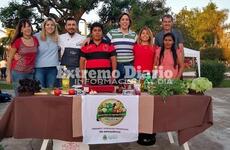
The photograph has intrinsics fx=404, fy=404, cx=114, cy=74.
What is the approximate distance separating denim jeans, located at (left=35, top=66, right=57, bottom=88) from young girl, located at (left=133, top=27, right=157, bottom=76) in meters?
1.19

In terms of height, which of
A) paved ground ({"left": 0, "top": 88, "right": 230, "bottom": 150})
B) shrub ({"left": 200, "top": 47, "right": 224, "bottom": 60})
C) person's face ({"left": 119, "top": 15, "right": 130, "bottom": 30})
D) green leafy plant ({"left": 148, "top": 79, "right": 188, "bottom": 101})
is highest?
shrub ({"left": 200, "top": 47, "right": 224, "bottom": 60})

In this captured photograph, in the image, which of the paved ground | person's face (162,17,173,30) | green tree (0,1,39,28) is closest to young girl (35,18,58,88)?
the paved ground

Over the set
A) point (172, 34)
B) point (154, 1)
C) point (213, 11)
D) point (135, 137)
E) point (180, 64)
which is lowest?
point (135, 137)

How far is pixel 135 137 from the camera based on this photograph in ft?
15.3

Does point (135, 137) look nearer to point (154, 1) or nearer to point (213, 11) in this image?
point (154, 1)

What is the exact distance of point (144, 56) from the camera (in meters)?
5.74

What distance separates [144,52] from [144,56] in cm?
6

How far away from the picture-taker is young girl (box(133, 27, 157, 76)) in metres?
5.71

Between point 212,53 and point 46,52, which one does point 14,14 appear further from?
point 212,53

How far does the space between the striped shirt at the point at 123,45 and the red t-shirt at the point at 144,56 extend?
9 centimetres

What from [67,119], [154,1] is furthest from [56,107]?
[154,1]

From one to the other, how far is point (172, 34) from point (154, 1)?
22.3 meters

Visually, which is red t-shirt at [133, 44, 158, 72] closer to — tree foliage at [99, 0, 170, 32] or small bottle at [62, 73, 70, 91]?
small bottle at [62, 73, 70, 91]

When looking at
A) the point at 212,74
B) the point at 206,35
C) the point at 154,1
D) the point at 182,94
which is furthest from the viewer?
the point at 206,35
